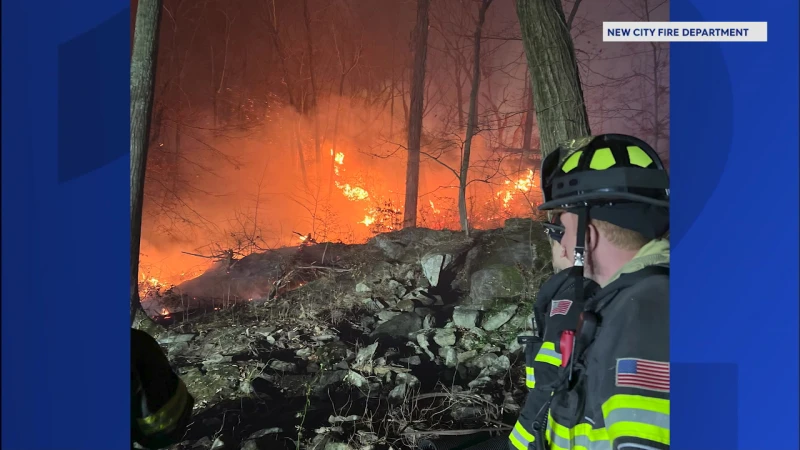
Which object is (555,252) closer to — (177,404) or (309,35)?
(177,404)

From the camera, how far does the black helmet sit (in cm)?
148

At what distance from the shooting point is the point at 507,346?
4664mm

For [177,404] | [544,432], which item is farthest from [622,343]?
[177,404]

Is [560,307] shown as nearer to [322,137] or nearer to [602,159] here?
[602,159]

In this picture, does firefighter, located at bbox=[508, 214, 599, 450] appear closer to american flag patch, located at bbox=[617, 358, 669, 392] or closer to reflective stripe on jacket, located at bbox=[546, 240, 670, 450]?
reflective stripe on jacket, located at bbox=[546, 240, 670, 450]

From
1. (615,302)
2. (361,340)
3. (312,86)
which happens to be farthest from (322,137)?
(615,302)

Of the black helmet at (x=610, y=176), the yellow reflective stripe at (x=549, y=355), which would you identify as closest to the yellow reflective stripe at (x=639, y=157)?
the black helmet at (x=610, y=176)

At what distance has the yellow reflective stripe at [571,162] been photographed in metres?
1.63

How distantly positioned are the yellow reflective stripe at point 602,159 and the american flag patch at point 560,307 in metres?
0.47

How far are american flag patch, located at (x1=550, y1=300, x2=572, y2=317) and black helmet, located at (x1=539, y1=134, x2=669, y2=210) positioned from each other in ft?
1.08

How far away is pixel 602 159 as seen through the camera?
1557mm

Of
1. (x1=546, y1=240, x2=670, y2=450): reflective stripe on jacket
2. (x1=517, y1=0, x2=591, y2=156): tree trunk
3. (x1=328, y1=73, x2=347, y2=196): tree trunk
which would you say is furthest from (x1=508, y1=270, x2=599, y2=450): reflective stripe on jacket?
(x1=328, y1=73, x2=347, y2=196): tree trunk

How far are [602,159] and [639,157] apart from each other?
0.12 meters

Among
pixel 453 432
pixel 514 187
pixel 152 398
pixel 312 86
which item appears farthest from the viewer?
pixel 312 86
